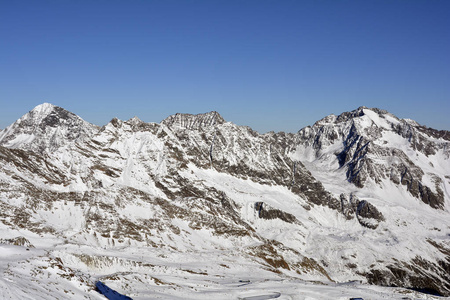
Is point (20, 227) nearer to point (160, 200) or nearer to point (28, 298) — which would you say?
point (160, 200)

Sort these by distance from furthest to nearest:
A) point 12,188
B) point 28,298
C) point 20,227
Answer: point 12,188 < point 20,227 < point 28,298

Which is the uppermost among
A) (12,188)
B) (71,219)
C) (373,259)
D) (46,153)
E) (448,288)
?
(46,153)

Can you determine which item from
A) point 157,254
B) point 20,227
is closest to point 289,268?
point 157,254

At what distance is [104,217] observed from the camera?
146 meters

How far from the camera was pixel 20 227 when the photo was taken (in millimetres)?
111500

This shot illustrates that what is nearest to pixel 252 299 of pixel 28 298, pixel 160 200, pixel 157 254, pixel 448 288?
pixel 28 298

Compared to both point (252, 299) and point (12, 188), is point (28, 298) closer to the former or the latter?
point (252, 299)

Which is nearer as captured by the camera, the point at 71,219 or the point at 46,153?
the point at 71,219

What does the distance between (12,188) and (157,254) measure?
72120mm

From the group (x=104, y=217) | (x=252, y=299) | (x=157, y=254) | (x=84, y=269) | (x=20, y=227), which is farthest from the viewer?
(x=104, y=217)

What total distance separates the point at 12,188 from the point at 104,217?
1474 inches

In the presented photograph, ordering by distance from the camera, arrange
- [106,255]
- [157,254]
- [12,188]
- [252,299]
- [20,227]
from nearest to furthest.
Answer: [252,299], [106,255], [157,254], [20,227], [12,188]

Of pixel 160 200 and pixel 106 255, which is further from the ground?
pixel 160 200

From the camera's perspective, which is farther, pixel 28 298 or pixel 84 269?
pixel 84 269
